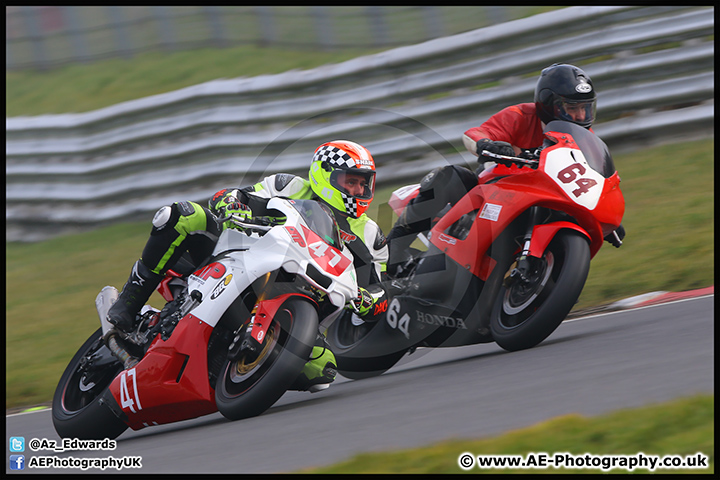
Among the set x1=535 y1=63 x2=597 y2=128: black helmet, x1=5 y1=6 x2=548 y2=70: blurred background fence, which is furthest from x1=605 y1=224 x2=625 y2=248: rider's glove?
x1=5 y1=6 x2=548 y2=70: blurred background fence

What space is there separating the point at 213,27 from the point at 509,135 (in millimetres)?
8310

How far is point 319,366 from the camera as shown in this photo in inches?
179

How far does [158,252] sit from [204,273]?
1.08ft

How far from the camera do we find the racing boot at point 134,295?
15.1 feet

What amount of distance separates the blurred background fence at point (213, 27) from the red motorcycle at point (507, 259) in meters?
4.93

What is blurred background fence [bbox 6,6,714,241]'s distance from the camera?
8.23m

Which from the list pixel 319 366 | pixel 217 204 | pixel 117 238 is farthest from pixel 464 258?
pixel 117 238

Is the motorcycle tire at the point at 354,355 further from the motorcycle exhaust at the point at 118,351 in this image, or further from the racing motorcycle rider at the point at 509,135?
the motorcycle exhaust at the point at 118,351

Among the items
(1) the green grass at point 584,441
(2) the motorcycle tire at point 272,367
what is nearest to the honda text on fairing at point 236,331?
(2) the motorcycle tire at point 272,367

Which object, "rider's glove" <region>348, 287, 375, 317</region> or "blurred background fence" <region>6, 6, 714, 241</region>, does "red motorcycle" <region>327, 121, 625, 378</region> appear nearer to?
"rider's glove" <region>348, 287, 375, 317</region>

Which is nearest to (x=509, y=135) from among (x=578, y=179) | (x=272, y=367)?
(x=578, y=179)

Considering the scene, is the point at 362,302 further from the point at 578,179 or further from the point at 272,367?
the point at 578,179

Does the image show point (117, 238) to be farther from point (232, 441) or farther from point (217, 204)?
point (232, 441)

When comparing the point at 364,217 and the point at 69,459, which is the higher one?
the point at 364,217
